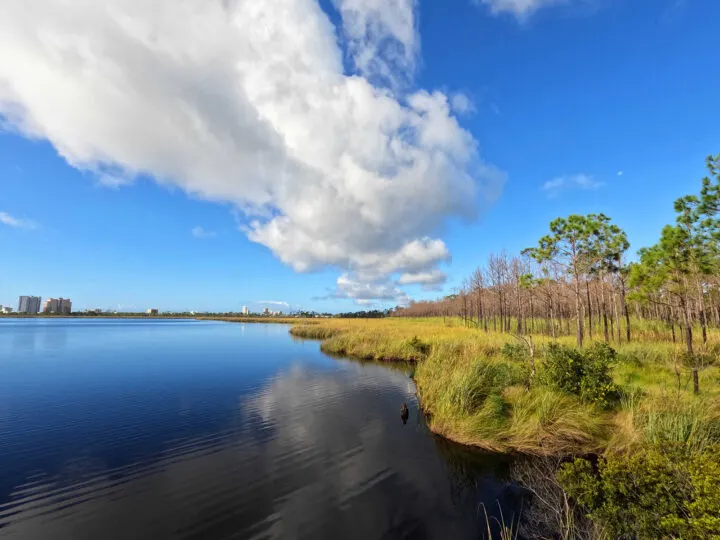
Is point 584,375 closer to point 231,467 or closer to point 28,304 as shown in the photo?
point 231,467

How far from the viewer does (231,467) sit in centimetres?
915

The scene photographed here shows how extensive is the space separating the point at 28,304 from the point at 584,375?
262 metres

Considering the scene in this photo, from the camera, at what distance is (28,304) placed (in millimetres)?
185625

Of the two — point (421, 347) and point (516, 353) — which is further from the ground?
point (516, 353)

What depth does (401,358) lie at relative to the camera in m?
28.1

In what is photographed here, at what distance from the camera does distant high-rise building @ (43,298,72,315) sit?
193 metres

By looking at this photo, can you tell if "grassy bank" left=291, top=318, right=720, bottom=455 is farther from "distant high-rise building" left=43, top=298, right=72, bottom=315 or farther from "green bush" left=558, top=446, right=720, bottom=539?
"distant high-rise building" left=43, top=298, right=72, bottom=315

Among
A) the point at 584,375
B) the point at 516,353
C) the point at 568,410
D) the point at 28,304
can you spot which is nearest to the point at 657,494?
the point at 568,410

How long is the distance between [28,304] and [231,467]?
255 m

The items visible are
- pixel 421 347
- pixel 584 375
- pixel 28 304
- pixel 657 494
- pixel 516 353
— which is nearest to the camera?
pixel 657 494

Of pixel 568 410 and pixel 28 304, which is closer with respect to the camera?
pixel 568 410

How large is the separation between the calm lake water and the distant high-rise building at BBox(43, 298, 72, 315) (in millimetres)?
237215

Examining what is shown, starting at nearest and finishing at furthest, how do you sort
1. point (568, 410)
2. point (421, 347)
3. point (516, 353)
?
point (568, 410) < point (516, 353) < point (421, 347)

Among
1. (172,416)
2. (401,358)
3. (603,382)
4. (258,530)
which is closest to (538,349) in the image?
(603,382)
